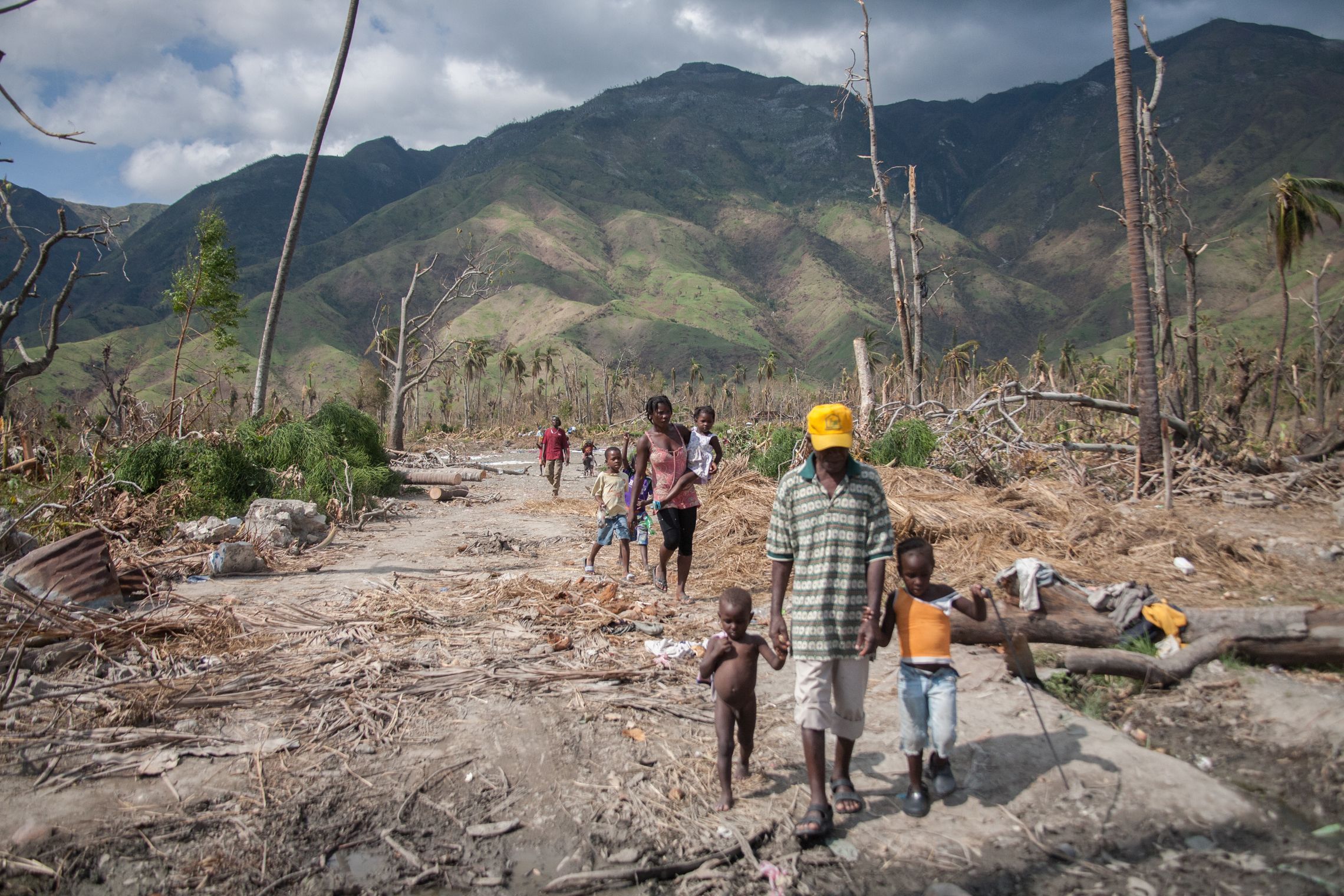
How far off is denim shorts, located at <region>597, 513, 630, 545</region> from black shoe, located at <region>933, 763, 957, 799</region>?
15.1ft

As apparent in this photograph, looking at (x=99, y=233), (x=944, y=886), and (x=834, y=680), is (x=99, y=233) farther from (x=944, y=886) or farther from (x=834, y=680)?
A: (x=944, y=886)

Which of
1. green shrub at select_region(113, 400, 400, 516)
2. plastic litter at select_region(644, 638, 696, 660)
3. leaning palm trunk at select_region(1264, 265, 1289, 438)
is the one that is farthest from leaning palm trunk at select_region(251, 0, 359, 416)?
leaning palm trunk at select_region(1264, 265, 1289, 438)

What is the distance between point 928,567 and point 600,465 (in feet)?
79.2

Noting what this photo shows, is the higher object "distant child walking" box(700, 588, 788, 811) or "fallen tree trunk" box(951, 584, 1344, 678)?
"distant child walking" box(700, 588, 788, 811)

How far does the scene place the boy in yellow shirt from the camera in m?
3.26

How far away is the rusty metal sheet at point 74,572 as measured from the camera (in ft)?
19.5

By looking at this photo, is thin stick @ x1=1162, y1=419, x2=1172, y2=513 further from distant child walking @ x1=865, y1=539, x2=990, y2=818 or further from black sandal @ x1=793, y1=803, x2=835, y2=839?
black sandal @ x1=793, y1=803, x2=835, y2=839

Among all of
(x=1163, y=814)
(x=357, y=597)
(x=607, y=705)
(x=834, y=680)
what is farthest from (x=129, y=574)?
(x=1163, y=814)

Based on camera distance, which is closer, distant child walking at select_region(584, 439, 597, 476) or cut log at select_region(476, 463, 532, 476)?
distant child walking at select_region(584, 439, 597, 476)

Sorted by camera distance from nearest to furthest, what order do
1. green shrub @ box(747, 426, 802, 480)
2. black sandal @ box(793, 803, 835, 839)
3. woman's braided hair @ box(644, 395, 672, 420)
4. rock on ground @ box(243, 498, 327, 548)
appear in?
black sandal @ box(793, 803, 835, 839) → woman's braided hair @ box(644, 395, 672, 420) → rock on ground @ box(243, 498, 327, 548) → green shrub @ box(747, 426, 802, 480)

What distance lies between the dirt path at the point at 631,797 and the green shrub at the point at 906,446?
20.6 ft

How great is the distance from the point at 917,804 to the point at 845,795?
0.29 meters

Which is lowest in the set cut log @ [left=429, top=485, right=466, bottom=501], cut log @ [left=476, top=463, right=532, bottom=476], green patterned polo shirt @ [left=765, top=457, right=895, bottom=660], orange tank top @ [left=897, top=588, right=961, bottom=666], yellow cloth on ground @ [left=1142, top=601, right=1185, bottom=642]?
cut log @ [left=476, top=463, right=532, bottom=476]

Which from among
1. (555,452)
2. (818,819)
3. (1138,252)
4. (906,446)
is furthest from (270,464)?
(1138,252)
